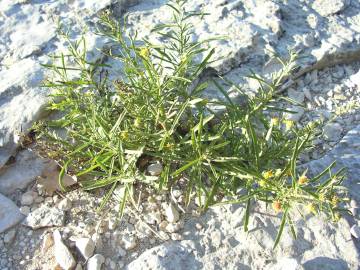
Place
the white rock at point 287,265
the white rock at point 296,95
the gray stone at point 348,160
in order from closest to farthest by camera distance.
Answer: the white rock at point 287,265 < the gray stone at point 348,160 < the white rock at point 296,95

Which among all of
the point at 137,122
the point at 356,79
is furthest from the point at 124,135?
the point at 356,79

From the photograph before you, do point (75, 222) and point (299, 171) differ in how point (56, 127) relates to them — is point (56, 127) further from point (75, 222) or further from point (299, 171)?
point (299, 171)

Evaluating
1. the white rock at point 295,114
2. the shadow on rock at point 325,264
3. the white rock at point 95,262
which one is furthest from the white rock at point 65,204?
the white rock at point 295,114

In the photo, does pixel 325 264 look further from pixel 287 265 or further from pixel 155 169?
pixel 155 169

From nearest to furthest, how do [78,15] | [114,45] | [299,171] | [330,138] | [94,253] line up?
[94,253] < [299,171] < [330,138] < [114,45] < [78,15]

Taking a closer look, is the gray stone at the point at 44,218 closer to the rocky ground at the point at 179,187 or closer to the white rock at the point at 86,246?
the rocky ground at the point at 179,187

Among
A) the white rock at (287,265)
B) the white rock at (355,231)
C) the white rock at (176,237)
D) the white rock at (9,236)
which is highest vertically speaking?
the white rock at (9,236)

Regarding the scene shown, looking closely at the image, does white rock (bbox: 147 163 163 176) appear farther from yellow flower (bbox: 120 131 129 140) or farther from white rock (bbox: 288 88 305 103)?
white rock (bbox: 288 88 305 103)

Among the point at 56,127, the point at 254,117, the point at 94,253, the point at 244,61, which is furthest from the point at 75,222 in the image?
the point at 244,61
